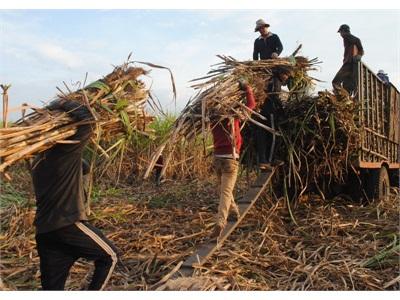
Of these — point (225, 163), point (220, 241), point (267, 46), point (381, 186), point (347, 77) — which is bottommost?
point (220, 241)

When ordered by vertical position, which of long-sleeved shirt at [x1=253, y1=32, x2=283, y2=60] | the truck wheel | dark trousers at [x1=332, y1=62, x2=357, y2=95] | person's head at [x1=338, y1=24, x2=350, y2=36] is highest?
person's head at [x1=338, y1=24, x2=350, y2=36]

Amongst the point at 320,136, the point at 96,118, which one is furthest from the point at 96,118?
the point at 320,136

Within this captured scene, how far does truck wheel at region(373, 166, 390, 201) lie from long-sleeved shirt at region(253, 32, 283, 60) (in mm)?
2251

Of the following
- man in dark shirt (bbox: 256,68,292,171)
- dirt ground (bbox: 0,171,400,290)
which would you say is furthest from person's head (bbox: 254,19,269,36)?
dirt ground (bbox: 0,171,400,290)

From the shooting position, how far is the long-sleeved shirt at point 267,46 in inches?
258

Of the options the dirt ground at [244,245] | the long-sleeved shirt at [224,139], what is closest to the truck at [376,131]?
the dirt ground at [244,245]

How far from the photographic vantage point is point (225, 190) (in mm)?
4926

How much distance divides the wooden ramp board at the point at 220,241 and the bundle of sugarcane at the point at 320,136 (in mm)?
415

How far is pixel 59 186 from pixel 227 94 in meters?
2.30

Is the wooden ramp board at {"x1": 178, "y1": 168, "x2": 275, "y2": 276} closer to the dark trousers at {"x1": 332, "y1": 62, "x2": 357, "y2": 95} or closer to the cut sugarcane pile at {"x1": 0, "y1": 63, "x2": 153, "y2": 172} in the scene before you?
the cut sugarcane pile at {"x1": 0, "y1": 63, "x2": 153, "y2": 172}

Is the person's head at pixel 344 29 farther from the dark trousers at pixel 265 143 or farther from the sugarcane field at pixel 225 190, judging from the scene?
the dark trousers at pixel 265 143

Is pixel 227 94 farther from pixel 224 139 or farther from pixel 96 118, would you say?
pixel 96 118

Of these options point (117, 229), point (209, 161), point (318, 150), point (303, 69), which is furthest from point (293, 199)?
point (209, 161)

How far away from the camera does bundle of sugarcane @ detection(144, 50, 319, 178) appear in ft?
14.7
